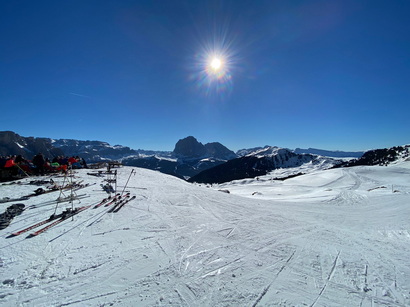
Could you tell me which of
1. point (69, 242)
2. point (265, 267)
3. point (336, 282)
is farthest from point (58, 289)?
point (336, 282)

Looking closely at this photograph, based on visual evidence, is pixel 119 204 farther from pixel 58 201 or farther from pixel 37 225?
pixel 37 225

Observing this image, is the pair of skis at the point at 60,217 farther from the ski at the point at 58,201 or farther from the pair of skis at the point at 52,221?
the ski at the point at 58,201

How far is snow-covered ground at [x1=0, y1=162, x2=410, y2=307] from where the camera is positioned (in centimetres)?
544

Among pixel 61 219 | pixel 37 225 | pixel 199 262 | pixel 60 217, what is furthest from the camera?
pixel 60 217

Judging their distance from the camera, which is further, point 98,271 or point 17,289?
point 98,271

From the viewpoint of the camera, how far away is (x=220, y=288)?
580 centimetres

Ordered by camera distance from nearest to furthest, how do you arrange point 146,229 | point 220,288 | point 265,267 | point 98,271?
point 220,288
point 98,271
point 265,267
point 146,229

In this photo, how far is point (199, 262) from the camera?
710cm

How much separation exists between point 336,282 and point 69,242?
1100cm

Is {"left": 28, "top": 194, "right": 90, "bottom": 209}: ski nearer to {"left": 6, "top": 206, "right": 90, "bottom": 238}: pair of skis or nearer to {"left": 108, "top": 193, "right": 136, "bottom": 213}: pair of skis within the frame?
{"left": 6, "top": 206, "right": 90, "bottom": 238}: pair of skis

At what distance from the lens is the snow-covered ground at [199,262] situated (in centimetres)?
544

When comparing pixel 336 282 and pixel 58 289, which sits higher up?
pixel 58 289

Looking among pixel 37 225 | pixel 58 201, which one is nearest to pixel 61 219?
pixel 37 225

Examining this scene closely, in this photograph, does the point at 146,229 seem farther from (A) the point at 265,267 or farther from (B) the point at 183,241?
(A) the point at 265,267
